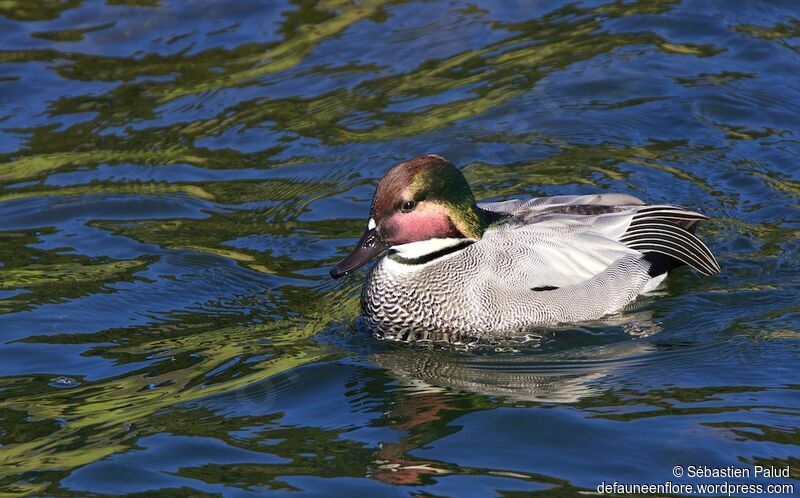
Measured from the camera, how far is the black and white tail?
852cm

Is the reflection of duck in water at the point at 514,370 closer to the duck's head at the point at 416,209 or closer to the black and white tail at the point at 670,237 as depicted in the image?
the duck's head at the point at 416,209

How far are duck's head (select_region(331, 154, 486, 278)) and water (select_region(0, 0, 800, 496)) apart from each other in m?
0.66

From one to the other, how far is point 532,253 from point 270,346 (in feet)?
5.95

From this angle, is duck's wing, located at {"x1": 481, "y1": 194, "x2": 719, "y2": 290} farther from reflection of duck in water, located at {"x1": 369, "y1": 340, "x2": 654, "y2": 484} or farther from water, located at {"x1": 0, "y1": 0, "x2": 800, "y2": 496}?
reflection of duck in water, located at {"x1": 369, "y1": 340, "x2": 654, "y2": 484}

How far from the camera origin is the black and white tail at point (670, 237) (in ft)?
27.9

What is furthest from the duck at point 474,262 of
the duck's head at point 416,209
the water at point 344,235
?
the water at point 344,235

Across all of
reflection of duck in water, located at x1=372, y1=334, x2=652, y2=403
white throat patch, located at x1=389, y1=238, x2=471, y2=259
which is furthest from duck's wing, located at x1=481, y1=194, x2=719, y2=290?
reflection of duck in water, located at x1=372, y1=334, x2=652, y2=403

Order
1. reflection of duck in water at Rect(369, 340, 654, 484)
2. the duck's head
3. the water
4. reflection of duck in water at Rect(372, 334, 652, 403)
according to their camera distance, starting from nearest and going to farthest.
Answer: reflection of duck in water at Rect(369, 340, 654, 484) → the water → reflection of duck in water at Rect(372, 334, 652, 403) → the duck's head

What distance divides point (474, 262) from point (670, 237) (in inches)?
58.0

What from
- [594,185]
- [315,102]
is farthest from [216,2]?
[594,185]

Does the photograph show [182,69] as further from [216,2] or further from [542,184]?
[542,184]

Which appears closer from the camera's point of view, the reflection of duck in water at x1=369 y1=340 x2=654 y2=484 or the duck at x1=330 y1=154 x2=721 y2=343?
the reflection of duck in water at x1=369 y1=340 x2=654 y2=484

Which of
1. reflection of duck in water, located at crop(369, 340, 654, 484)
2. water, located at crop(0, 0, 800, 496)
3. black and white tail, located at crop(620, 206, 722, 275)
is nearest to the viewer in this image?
reflection of duck in water, located at crop(369, 340, 654, 484)

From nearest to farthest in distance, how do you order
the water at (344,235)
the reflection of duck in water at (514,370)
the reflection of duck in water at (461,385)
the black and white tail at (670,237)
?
the reflection of duck in water at (461,385) < the water at (344,235) < the reflection of duck in water at (514,370) < the black and white tail at (670,237)
